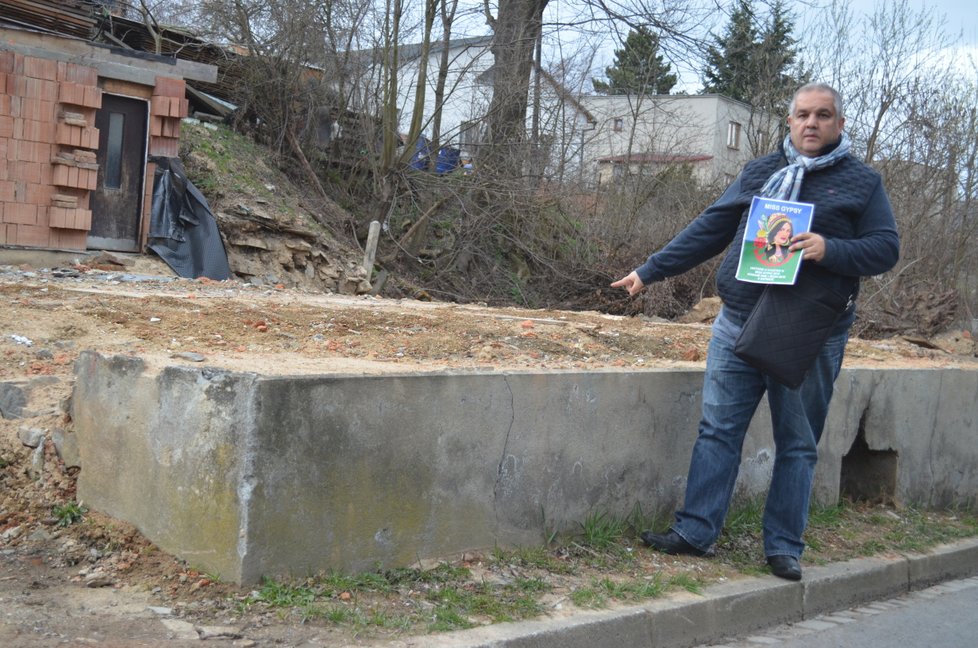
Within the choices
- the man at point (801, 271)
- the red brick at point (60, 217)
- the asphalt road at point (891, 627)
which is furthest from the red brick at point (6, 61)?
the asphalt road at point (891, 627)

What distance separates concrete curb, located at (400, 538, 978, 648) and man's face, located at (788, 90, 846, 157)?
1983 mm

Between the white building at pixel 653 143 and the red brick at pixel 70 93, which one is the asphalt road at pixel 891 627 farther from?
the white building at pixel 653 143

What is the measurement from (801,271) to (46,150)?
35.3 feet

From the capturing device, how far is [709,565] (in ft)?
14.9

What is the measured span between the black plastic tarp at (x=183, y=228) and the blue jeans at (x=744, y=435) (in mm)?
10363

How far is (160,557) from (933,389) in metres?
5.13

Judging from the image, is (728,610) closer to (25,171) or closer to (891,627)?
(891,627)

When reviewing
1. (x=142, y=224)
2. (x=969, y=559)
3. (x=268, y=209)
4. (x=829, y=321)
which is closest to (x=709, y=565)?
(x=829, y=321)

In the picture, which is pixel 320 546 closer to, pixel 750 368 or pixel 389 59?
pixel 750 368

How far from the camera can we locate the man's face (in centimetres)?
423

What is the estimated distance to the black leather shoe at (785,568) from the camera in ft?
14.9

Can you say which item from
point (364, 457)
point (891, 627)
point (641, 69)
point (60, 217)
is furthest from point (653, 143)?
point (364, 457)

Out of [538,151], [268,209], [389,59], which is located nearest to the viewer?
[268,209]

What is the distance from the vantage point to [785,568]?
179 inches
